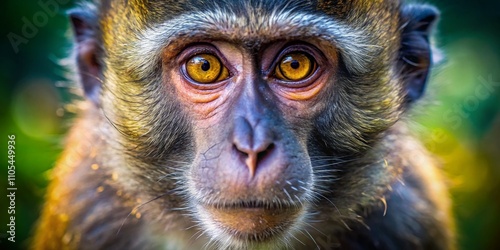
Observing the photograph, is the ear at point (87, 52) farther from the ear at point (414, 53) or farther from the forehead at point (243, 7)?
the ear at point (414, 53)

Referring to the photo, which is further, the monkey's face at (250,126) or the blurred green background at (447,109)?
the blurred green background at (447,109)

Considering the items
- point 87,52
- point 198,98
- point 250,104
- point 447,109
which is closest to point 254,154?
point 250,104

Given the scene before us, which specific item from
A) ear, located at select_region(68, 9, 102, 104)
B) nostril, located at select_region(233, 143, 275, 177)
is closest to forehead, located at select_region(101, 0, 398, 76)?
ear, located at select_region(68, 9, 102, 104)

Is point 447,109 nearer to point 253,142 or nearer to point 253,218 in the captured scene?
point 253,218

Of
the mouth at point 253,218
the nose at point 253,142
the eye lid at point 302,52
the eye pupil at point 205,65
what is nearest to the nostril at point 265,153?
the nose at point 253,142

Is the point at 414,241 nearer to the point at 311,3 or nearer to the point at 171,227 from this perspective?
the point at 171,227

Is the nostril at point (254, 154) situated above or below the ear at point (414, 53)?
below

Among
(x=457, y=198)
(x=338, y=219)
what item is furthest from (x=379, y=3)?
(x=457, y=198)

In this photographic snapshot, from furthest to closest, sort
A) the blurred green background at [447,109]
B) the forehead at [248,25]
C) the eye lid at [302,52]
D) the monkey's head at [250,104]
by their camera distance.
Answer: the blurred green background at [447,109] < the eye lid at [302,52] < the forehead at [248,25] < the monkey's head at [250,104]

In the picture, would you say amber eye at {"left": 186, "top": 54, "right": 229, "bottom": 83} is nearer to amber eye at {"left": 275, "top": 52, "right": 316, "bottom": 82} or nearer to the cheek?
the cheek
